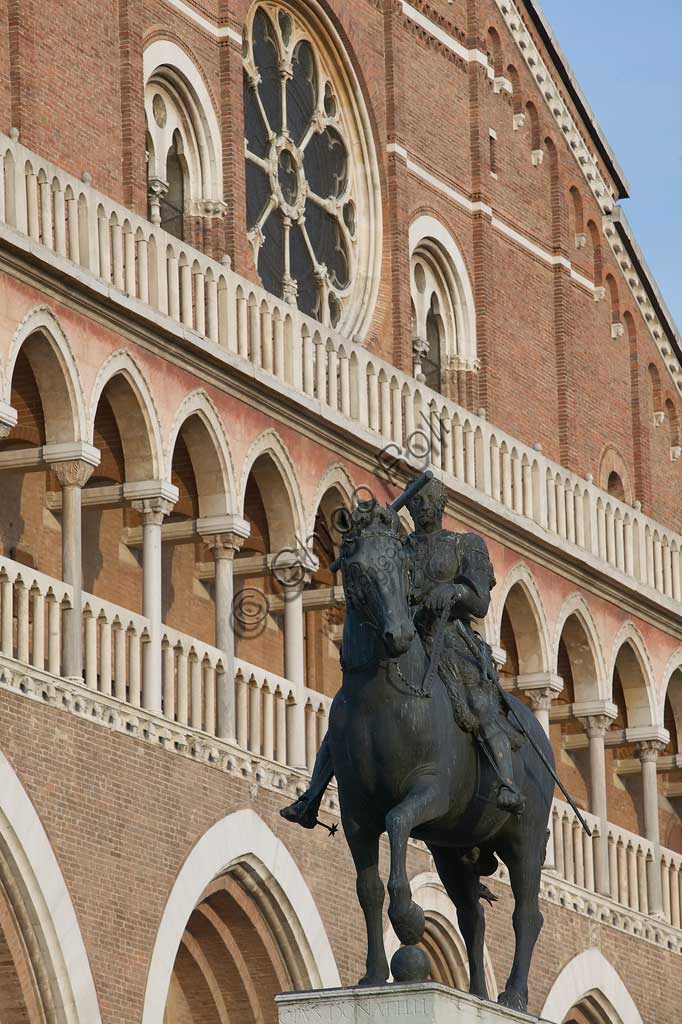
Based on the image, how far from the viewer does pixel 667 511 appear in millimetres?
32594

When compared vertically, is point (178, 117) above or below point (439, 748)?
above

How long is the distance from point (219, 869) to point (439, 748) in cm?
919

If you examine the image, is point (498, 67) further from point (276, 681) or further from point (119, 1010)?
point (119, 1010)

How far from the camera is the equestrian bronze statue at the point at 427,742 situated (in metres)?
12.7

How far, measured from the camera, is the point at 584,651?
28297 millimetres

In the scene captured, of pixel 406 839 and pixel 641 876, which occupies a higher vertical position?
pixel 641 876

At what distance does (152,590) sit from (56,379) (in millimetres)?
1796

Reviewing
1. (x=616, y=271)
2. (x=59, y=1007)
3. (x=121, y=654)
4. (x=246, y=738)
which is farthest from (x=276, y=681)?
(x=616, y=271)

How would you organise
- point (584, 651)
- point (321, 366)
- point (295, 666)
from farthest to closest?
point (584, 651), point (321, 366), point (295, 666)

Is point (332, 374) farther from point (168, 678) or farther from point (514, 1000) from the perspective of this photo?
point (514, 1000)

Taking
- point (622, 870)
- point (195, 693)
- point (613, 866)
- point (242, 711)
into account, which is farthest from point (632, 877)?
point (195, 693)

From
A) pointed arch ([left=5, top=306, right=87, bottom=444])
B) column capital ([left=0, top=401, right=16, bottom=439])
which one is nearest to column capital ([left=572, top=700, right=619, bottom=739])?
pointed arch ([left=5, top=306, right=87, bottom=444])

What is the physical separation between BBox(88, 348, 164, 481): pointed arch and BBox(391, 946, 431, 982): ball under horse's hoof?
9.42 metres

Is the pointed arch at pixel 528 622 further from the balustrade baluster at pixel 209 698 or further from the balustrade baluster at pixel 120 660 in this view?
the balustrade baluster at pixel 120 660
